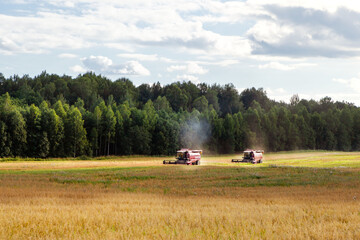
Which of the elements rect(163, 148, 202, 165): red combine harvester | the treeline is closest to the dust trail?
the treeline

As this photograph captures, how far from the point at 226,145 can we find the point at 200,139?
36.2 ft

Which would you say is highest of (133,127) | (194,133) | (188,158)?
(133,127)

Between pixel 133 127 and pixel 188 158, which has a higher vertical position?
pixel 133 127

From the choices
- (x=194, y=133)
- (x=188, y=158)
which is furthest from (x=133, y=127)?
(x=188, y=158)

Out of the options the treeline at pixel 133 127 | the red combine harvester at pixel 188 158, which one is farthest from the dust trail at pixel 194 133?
the red combine harvester at pixel 188 158

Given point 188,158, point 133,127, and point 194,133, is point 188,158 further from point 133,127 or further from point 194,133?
point 194,133

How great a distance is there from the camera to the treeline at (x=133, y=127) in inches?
3752

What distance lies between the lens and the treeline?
95.3 meters

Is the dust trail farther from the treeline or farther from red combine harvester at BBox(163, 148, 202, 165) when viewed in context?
red combine harvester at BBox(163, 148, 202, 165)

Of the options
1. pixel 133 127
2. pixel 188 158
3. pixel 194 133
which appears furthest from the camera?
pixel 194 133

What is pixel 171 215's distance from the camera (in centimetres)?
1688

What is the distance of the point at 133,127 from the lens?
114 metres

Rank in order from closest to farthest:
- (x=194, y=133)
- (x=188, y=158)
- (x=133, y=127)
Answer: (x=188, y=158) → (x=133, y=127) → (x=194, y=133)

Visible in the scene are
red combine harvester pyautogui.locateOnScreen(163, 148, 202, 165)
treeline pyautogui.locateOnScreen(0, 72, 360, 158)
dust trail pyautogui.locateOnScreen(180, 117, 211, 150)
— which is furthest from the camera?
dust trail pyautogui.locateOnScreen(180, 117, 211, 150)
